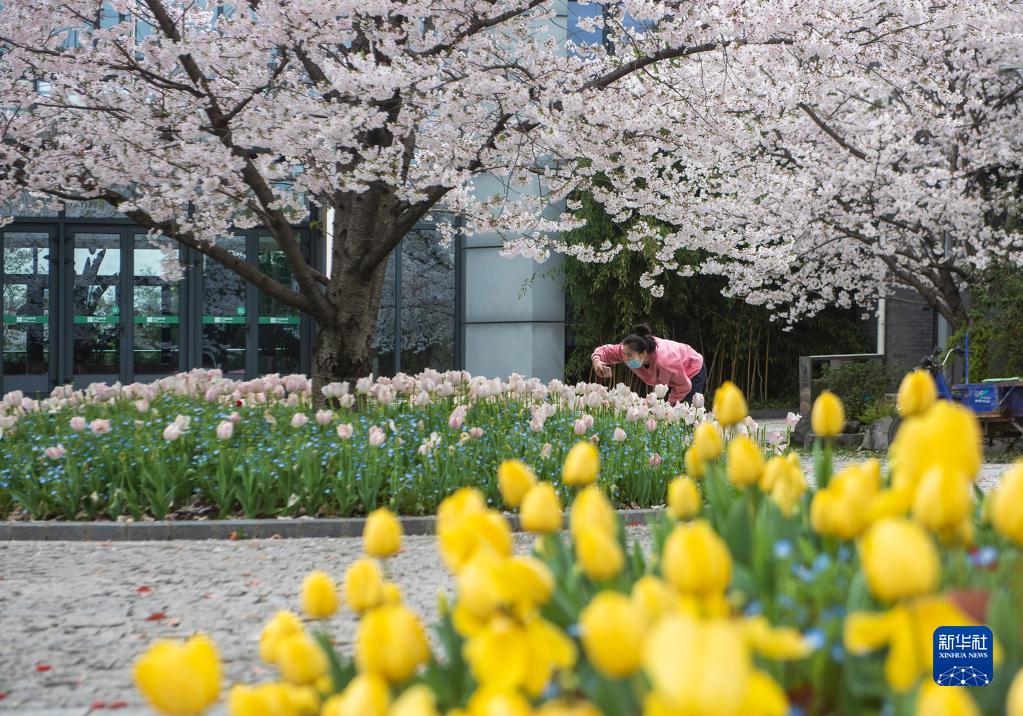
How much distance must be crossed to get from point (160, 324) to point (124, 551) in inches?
482

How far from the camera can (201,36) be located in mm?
8406

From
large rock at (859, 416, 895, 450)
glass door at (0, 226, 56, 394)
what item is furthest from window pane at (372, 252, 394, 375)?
large rock at (859, 416, 895, 450)

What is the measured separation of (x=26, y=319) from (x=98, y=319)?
1148 mm

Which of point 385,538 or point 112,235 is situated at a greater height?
point 112,235

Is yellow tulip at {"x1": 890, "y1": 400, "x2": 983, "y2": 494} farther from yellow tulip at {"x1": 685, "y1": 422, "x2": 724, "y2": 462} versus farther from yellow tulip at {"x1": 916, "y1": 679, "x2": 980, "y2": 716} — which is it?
yellow tulip at {"x1": 685, "y1": 422, "x2": 724, "y2": 462}

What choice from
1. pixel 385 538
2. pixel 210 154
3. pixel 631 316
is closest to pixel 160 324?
pixel 631 316

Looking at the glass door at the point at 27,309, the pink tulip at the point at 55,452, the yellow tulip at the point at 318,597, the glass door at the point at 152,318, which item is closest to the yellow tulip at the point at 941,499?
the yellow tulip at the point at 318,597

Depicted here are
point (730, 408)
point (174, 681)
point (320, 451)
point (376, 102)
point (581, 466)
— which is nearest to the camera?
point (174, 681)

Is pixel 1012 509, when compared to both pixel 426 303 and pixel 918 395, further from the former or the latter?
pixel 426 303

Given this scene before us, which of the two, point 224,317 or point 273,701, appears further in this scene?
point 224,317

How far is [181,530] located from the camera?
6.92m

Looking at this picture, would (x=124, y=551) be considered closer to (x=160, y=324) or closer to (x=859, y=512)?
(x=859, y=512)

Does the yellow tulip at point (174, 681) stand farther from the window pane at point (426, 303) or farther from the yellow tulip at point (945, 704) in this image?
the window pane at point (426, 303)

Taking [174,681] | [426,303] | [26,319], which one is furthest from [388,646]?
[426,303]
